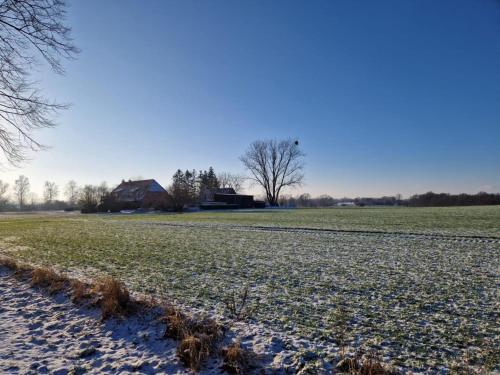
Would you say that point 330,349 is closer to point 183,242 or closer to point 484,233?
point 183,242

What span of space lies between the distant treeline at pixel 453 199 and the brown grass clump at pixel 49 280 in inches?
2634

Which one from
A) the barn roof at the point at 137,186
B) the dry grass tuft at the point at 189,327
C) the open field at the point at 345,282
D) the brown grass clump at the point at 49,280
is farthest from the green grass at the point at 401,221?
the barn roof at the point at 137,186

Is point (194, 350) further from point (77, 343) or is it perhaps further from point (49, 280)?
point (49, 280)

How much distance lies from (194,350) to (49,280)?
5.27 m

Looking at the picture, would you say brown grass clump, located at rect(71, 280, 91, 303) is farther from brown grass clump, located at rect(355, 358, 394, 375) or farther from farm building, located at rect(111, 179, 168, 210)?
farm building, located at rect(111, 179, 168, 210)

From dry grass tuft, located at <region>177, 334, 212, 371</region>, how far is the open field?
38.7 inches

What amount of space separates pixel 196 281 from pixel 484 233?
564 inches

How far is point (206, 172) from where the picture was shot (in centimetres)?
9888

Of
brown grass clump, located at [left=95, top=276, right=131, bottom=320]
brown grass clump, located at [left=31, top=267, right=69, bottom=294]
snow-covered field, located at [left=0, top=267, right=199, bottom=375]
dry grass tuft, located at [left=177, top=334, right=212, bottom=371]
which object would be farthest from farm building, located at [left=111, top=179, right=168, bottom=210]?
dry grass tuft, located at [left=177, top=334, right=212, bottom=371]

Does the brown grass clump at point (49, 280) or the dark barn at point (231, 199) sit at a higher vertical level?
the dark barn at point (231, 199)

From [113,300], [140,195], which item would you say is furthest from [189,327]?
[140,195]

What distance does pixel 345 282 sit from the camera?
6.87m

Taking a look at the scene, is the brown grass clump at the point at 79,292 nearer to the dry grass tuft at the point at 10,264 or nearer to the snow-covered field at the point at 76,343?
the snow-covered field at the point at 76,343

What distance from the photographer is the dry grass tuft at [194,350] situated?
388 cm
